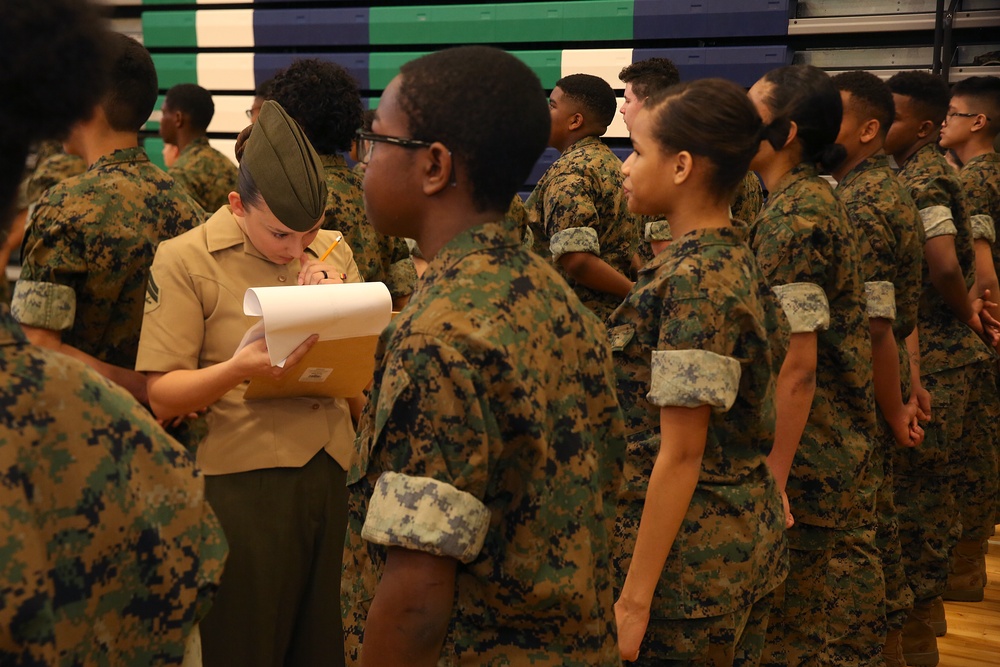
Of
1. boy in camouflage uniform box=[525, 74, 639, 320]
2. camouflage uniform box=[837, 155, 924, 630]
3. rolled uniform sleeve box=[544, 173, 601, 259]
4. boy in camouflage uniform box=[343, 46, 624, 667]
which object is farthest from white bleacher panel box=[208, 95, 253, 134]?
boy in camouflage uniform box=[343, 46, 624, 667]

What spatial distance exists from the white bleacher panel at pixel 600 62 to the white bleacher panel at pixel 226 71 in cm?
240

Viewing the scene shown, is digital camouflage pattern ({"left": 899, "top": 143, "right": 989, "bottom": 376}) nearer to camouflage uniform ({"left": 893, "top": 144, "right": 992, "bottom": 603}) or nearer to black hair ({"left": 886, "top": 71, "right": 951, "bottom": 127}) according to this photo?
camouflage uniform ({"left": 893, "top": 144, "right": 992, "bottom": 603})

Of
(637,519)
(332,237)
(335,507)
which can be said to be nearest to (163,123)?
(332,237)

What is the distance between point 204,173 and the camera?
480 centimetres

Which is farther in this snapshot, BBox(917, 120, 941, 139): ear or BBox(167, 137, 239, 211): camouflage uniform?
BBox(167, 137, 239, 211): camouflage uniform

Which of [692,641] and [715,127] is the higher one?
[715,127]

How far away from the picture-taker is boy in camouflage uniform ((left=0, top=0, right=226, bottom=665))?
76cm

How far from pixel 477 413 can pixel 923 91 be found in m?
3.16

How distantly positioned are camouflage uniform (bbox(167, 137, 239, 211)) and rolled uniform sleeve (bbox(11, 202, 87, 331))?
2.72 m

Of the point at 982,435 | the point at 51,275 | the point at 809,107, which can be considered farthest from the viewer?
the point at 982,435

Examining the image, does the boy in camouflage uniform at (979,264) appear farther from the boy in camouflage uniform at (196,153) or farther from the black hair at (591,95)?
the boy in camouflage uniform at (196,153)

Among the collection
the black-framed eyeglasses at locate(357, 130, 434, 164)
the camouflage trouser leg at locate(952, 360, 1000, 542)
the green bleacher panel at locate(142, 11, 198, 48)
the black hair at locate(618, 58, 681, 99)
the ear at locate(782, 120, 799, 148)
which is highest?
the green bleacher panel at locate(142, 11, 198, 48)

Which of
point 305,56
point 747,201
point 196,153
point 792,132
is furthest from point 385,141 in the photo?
point 305,56

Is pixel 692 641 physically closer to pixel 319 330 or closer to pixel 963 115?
pixel 319 330
